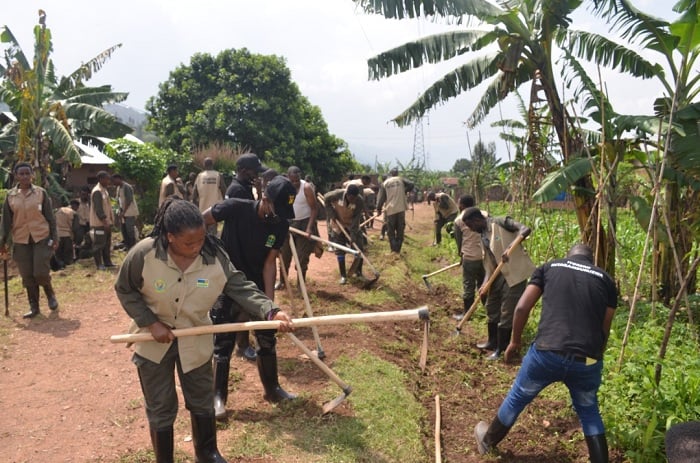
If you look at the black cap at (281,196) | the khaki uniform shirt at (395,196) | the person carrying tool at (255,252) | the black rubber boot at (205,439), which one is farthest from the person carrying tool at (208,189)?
the black rubber boot at (205,439)

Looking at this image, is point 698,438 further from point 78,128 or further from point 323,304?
point 78,128

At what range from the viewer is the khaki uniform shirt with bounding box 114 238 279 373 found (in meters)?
3.05

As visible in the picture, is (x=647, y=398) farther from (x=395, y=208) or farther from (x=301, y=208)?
(x=395, y=208)

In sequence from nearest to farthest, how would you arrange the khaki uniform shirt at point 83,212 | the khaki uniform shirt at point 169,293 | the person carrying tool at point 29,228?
the khaki uniform shirt at point 169,293 < the person carrying tool at point 29,228 < the khaki uniform shirt at point 83,212

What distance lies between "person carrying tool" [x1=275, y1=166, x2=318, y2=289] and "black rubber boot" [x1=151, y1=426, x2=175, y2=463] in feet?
14.7

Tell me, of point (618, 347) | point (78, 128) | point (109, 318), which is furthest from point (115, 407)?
point (78, 128)

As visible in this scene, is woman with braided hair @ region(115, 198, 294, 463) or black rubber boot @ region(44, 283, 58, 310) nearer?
woman with braided hair @ region(115, 198, 294, 463)

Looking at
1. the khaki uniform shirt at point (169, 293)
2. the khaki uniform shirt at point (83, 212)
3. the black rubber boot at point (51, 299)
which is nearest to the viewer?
the khaki uniform shirt at point (169, 293)

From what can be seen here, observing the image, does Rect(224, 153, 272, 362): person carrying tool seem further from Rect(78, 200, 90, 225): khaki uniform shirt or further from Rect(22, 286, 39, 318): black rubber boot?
Rect(78, 200, 90, 225): khaki uniform shirt

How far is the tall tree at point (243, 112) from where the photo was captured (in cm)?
2191

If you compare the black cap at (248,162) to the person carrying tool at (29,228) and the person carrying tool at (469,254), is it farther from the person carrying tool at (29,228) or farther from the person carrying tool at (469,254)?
the person carrying tool at (29,228)

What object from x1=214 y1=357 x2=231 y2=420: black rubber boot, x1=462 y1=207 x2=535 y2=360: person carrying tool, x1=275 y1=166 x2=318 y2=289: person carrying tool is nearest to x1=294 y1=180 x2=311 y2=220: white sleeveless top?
x1=275 y1=166 x2=318 y2=289: person carrying tool

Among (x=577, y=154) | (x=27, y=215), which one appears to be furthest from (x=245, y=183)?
(x=577, y=154)

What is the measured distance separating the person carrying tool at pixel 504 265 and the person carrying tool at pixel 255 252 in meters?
2.37
